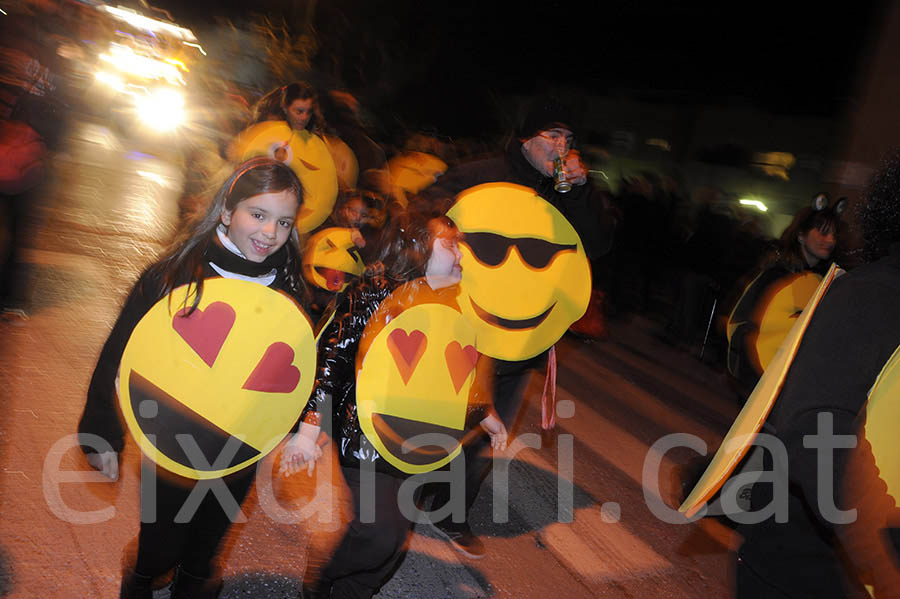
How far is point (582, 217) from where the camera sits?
3.42 metres

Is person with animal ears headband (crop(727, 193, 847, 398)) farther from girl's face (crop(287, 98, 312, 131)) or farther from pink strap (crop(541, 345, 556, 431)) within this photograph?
girl's face (crop(287, 98, 312, 131))

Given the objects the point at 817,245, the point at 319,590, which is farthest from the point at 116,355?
the point at 817,245

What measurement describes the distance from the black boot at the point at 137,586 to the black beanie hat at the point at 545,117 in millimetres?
2395

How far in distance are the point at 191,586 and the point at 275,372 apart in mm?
777

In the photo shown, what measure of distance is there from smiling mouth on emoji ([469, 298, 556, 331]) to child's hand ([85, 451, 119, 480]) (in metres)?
1.62

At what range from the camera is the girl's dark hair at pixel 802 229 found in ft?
13.6

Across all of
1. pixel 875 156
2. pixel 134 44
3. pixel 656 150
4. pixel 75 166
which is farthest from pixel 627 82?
pixel 75 166

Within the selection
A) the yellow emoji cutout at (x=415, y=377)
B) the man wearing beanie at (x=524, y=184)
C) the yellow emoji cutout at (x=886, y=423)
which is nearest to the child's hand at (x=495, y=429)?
the yellow emoji cutout at (x=415, y=377)

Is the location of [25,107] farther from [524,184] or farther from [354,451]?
[354,451]

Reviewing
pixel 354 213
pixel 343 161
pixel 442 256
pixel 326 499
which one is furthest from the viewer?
pixel 343 161

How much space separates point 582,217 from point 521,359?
787 millimetres

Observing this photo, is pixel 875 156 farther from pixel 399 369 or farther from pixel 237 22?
pixel 237 22

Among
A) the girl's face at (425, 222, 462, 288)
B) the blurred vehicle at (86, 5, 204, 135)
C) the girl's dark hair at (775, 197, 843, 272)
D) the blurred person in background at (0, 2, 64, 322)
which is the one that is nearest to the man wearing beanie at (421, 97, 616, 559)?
the girl's face at (425, 222, 462, 288)

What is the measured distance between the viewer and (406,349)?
2.43 meters
